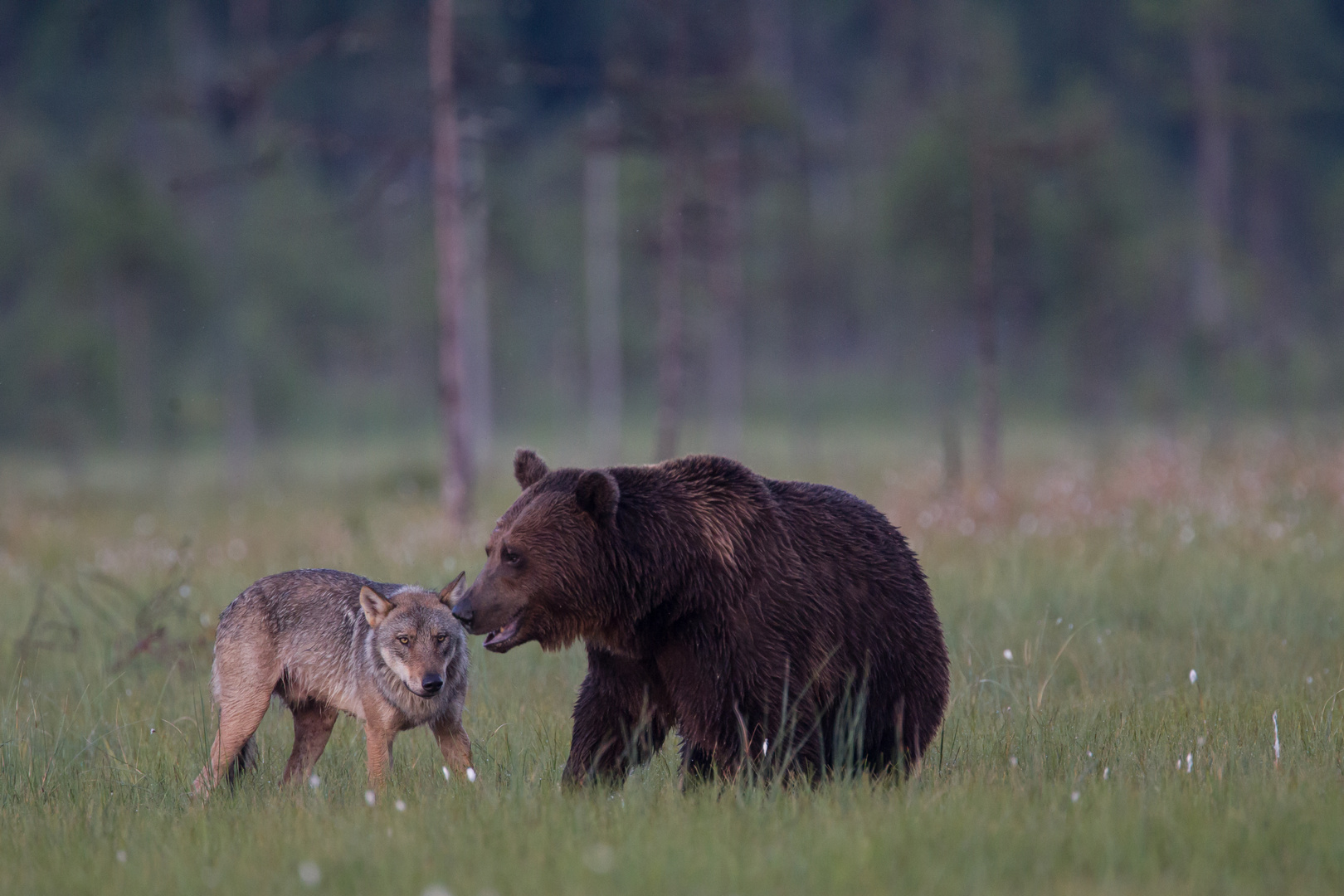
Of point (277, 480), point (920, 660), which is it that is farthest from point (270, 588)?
point (277, 480)

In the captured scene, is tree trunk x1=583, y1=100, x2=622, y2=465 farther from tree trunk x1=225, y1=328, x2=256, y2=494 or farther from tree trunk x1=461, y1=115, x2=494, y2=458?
tree trunk x1=225, y1=328, x2=256, y2=494

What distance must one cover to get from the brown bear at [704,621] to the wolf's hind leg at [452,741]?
2.23 feet

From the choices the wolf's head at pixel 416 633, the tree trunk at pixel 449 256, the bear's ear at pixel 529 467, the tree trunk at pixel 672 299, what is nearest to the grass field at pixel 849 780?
the wolf's head at pixel 416 633

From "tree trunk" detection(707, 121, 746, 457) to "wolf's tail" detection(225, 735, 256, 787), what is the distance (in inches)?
777

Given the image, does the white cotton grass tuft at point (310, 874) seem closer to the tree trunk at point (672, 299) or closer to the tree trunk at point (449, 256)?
the tree trunk at point (449, 256)

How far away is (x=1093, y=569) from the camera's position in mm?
10414

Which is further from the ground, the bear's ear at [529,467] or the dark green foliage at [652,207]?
the dark green foliage at [652,207]

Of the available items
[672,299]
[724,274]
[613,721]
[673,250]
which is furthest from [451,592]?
[724,274]

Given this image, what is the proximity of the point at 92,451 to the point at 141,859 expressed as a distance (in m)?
42.0

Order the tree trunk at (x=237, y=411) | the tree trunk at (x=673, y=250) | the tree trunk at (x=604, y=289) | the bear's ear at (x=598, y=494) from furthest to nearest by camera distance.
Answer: the tree trunk at (x=604, y=289) → the tree trunk at (x=237, y=411) → the tree trunk at (x=673, y=250) → the bear's ear at (x=598, y=494)

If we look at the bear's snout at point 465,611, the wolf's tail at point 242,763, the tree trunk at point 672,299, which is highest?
the tree trunk at point 672,299

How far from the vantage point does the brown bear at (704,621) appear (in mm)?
4984

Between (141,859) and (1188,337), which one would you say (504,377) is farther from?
(141,859)

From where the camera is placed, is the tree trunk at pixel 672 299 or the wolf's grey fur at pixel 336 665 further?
the tree trunk at pixel 672 299
